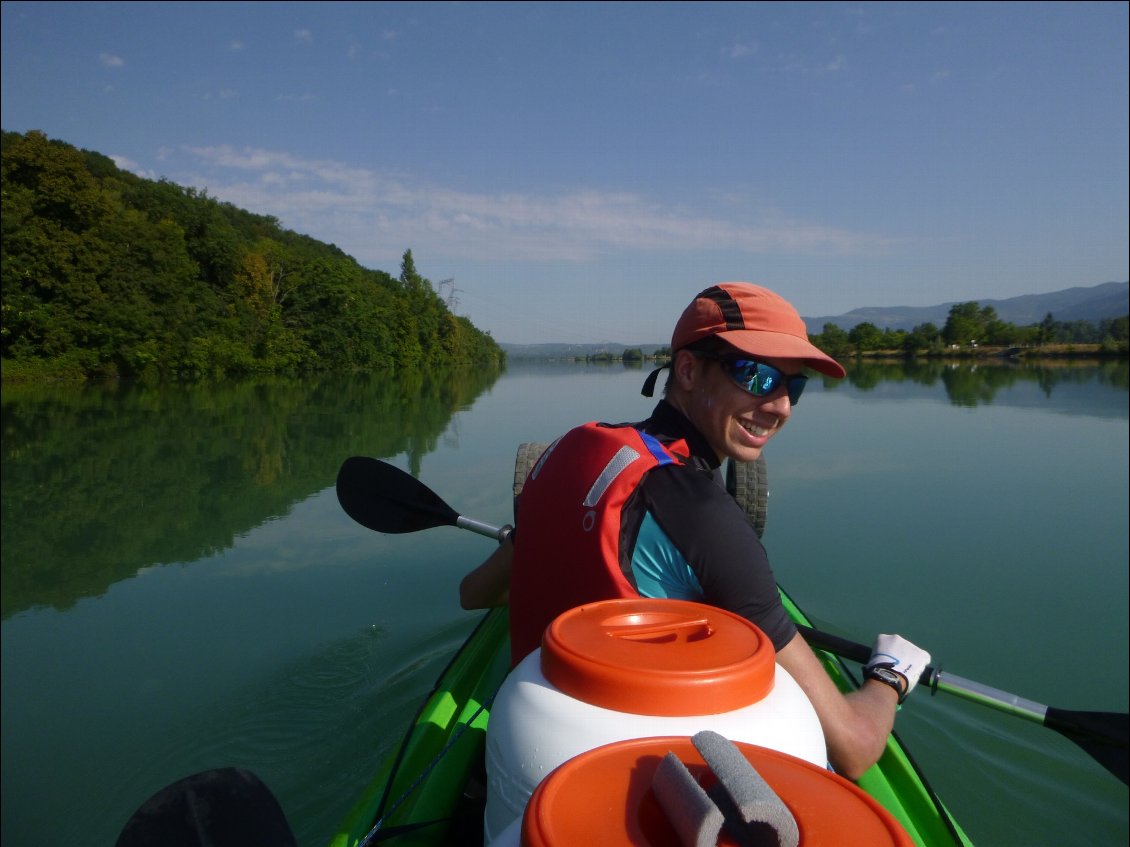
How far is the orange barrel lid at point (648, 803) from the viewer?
861 millimetres

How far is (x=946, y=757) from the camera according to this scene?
3.46m

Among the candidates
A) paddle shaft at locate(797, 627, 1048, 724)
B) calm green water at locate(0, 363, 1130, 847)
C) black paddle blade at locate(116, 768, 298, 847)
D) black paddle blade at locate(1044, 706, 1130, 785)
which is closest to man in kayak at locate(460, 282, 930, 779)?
paddle shaft at locate(797, 627, 1048, 724)

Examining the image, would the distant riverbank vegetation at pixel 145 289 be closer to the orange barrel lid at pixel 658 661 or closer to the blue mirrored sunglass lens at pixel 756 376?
the blue mirrored sunglass lens at pixel 756 376

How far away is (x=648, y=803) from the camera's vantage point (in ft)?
3.01

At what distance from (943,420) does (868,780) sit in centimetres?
1816

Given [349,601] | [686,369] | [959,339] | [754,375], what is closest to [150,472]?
[349,601]

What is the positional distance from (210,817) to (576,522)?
0.99 meters

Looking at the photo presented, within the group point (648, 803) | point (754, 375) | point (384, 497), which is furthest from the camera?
point (384, 497)

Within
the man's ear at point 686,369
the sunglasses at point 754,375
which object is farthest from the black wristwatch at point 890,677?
the man's ear at point 686,369

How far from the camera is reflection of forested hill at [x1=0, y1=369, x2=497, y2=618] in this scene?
6.84 metres

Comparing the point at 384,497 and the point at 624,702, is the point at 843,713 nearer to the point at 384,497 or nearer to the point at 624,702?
the point at 624,702

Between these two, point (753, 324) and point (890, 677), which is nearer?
point (753, 324)

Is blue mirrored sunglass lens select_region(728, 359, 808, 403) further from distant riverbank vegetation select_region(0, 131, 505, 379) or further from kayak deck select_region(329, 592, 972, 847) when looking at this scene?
distant riverbank vegetation select_region(0, 131, 505, 379)

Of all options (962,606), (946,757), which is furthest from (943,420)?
(946,757)
